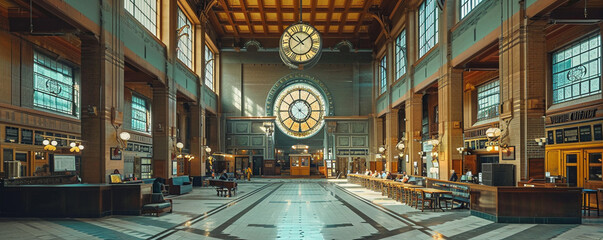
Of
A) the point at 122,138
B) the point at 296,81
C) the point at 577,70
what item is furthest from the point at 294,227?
the point at 296,81

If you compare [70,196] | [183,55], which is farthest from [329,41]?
[70,196]

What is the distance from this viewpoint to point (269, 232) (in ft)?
32.7

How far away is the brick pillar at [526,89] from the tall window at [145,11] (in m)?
15.3

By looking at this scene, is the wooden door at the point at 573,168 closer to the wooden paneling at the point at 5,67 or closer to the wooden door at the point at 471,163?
the wooden door at the point at 471,163

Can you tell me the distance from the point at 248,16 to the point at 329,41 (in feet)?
28.8

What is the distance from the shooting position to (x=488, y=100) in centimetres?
2208

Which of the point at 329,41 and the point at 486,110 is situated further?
the point at 329,41

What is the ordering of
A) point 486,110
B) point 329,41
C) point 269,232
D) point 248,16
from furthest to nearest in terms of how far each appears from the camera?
1. point 329,41
2. point 248,16
3. point 486,110
4. point 269,232

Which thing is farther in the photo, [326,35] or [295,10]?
[326,35]

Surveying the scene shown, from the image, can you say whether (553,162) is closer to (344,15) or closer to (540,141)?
(540,141)

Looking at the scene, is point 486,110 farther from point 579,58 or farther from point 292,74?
point 292,74

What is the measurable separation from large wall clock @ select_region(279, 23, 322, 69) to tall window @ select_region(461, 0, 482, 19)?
7761mm

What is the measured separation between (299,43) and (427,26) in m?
7.34

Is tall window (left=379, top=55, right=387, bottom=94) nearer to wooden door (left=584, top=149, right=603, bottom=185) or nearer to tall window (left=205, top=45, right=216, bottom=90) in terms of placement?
tall window (left=205, top=45, right=216, bottom=90)
